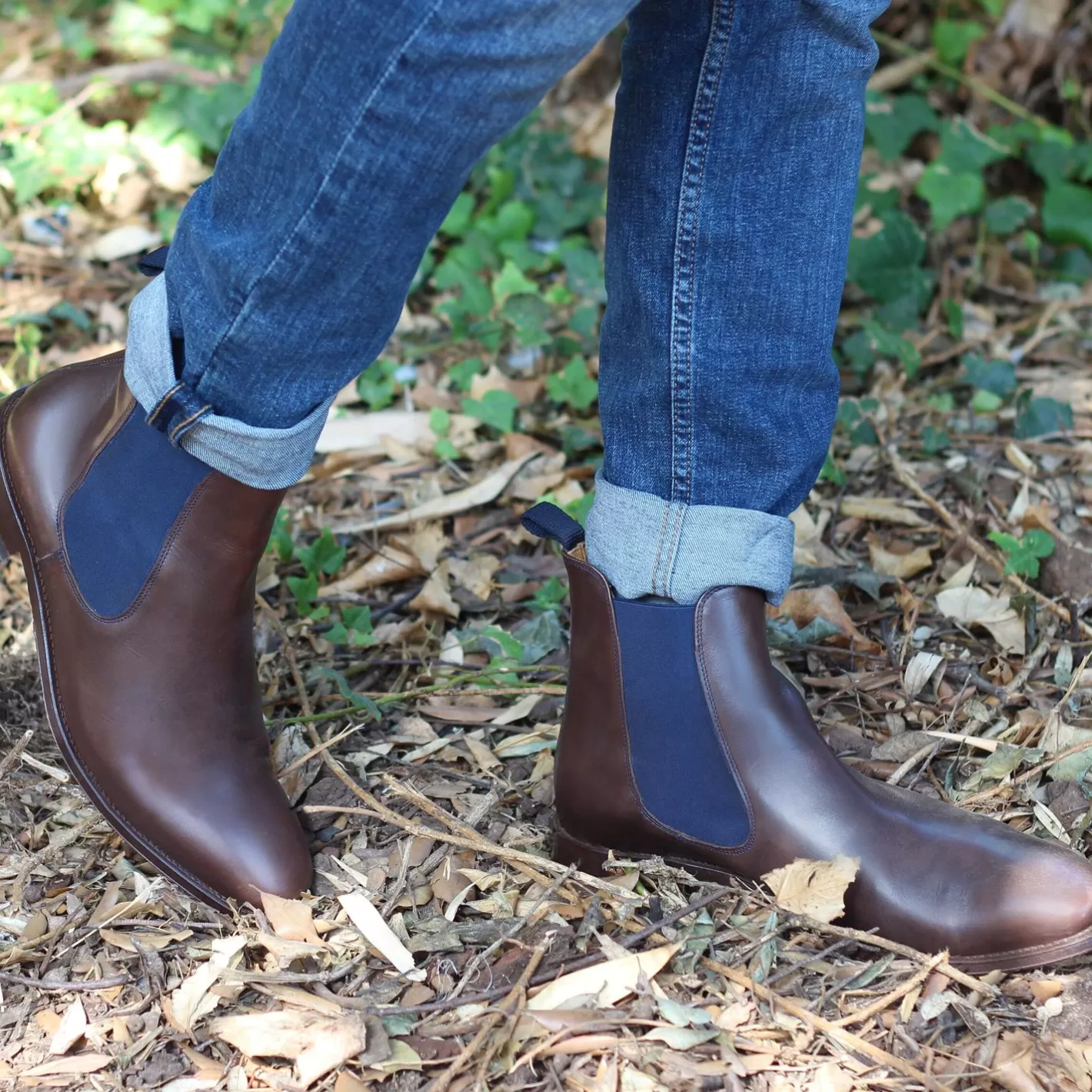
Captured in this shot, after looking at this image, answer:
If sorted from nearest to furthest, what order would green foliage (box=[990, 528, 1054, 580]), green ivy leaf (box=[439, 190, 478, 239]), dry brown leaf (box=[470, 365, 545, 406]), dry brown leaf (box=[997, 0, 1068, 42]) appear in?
green foliage (box=[990, 528, 1054, 580]), dry brown leaf (box=[470, 365, 545, 406]), green ivy leaf (box=[439, 190, 478, 239]), dry brown leaf (box=[997, 0, 1068, 42])

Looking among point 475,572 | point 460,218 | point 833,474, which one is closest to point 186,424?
point 475,572

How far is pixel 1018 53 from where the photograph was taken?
263cm

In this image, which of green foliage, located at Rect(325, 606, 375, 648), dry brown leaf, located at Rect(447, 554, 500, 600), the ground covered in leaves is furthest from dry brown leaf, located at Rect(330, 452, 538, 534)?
green foliage, located at Rect(325, 606, 375, 648)

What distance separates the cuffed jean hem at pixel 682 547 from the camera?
3.40 feet

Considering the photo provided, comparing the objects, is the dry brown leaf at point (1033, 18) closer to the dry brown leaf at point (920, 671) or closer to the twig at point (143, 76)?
the twig at point (143, 76)

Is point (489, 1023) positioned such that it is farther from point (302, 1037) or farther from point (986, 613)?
point (986, 613)

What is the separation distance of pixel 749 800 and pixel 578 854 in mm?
183

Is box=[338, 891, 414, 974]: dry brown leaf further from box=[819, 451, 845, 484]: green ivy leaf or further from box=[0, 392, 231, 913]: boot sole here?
box=[819, 451, 845, 484]: green ivy leaf

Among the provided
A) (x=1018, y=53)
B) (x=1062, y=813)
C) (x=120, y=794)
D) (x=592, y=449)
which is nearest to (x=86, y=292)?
(x=592, y=449)

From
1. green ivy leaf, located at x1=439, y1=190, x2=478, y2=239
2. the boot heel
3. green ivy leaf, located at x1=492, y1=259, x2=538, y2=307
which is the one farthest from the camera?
green ivy leaf, located at x1=439, y1=190, x2=478, y2=239

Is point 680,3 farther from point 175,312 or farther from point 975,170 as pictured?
point 975,170

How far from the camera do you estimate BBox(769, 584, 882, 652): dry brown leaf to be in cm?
140

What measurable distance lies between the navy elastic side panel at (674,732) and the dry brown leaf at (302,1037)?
33 cm

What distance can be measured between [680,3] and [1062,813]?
0.84 metres
